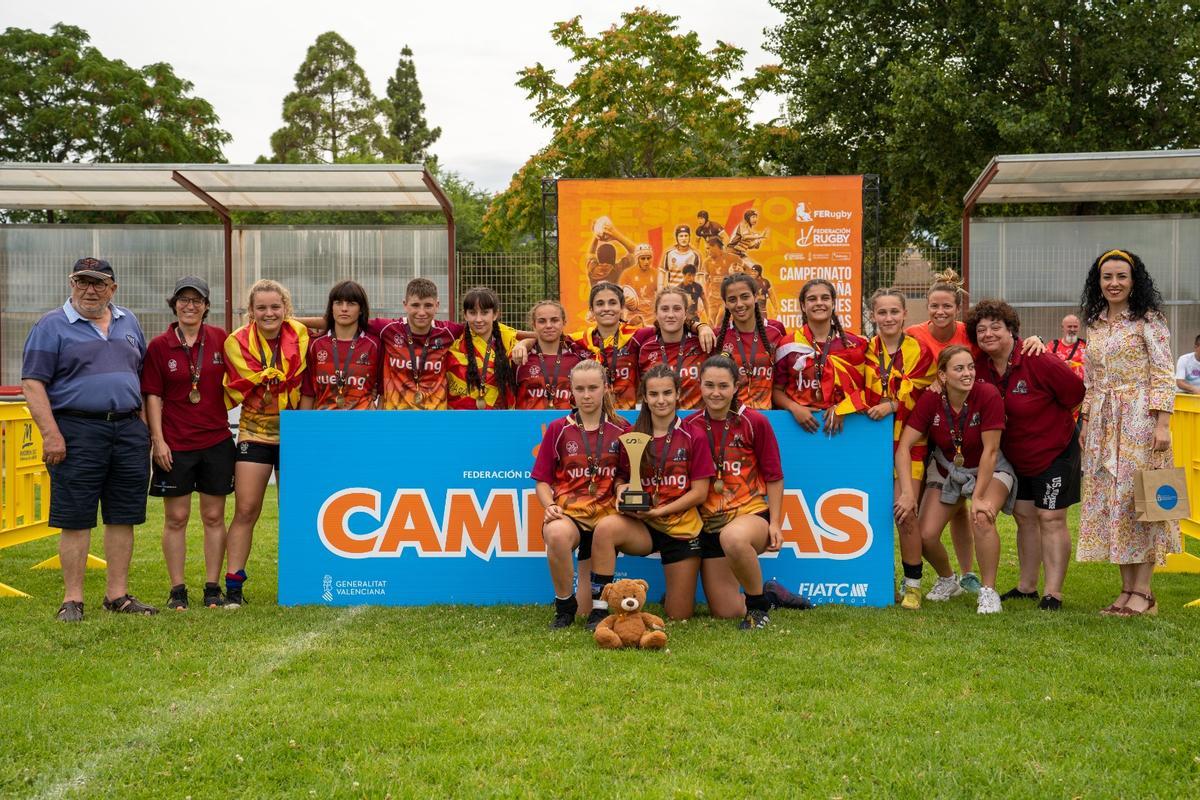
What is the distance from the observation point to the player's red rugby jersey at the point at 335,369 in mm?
6293

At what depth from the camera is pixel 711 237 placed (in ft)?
48.0

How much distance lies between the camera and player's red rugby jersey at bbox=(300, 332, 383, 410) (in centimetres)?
629

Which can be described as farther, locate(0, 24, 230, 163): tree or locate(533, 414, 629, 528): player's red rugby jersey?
locate(0, 24, 230, 163): tree

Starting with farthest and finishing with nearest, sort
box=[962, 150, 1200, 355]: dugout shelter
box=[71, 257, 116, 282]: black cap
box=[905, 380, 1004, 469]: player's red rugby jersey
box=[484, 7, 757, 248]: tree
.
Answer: box=[484, 7, 757, 248]: tree
box=[962, 150, 1200, 355]: dugout shelter
box=[905, 380, 1004, 469]: player's red rugby jersey
box=[71, 257, 116, 282]: black cap

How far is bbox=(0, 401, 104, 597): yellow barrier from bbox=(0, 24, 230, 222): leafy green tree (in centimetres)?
2943

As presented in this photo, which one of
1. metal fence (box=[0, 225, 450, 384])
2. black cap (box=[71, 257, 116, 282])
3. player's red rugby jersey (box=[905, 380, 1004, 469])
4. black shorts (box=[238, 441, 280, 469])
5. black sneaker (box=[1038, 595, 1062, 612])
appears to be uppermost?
metal fence (box=[0, 225, 450, 384])

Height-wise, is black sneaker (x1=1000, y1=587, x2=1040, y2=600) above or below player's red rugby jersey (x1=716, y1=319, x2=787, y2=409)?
below

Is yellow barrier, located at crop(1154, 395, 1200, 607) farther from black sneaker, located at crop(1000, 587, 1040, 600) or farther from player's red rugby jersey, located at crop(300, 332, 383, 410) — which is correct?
player's red rugby jersey, located at crop(300, 332, 383, 410)

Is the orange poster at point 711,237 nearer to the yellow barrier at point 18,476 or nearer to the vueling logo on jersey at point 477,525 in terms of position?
the yellow barrier at point 18,476

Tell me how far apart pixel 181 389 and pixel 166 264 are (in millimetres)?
9989

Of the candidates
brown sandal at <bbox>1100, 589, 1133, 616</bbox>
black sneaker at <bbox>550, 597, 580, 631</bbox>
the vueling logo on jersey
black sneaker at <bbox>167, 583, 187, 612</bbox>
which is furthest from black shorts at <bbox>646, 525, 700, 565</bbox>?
black sneaker at <bbox>167, 583, 187, 612</bbox>

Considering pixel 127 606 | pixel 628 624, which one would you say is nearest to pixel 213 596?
pixel 127 606

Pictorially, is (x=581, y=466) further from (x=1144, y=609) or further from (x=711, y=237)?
(x=711, y=237)

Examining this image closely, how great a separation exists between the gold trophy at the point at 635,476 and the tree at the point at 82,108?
34.2 m
